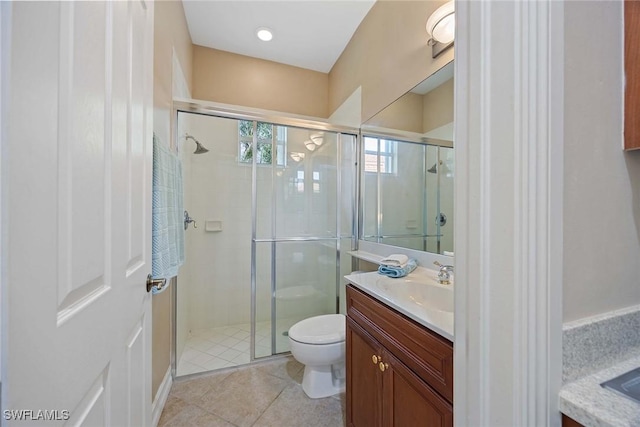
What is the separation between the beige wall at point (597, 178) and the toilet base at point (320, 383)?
152 cm

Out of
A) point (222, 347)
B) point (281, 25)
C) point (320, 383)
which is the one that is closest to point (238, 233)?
point (222, 347)

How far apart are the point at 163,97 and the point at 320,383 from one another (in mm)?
2050

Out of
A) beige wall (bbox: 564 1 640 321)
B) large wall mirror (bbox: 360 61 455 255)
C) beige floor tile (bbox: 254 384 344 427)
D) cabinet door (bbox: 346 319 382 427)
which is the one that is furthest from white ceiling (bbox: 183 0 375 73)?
beige floor tile (bbox: 254 384 344 427)

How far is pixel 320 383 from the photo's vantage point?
1.61 meters

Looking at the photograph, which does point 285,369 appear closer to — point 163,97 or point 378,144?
point 378,144

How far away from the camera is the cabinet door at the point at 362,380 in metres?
1.02

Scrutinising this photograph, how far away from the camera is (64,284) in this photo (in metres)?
0.46

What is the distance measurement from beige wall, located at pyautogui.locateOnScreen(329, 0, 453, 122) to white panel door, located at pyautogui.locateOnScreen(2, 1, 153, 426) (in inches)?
55.0

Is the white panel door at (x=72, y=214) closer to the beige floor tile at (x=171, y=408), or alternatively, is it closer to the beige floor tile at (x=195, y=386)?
the beige floor tile at (x=171, y=408)

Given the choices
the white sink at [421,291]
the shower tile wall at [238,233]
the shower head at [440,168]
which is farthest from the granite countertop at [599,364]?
the shower tile wall at [238,233]

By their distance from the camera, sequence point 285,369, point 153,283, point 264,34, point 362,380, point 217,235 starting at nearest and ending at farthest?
point 153,283 → point 362,380 → point 285,369 → point 264,34 → point 217,235

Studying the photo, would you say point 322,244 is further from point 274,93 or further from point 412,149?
point 274,93

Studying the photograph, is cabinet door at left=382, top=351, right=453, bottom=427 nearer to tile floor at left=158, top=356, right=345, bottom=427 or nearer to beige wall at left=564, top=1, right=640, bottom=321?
beige wall at left=564, top=1, right=640, bottom=321

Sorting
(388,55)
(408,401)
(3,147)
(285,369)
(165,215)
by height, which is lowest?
(285,369)
